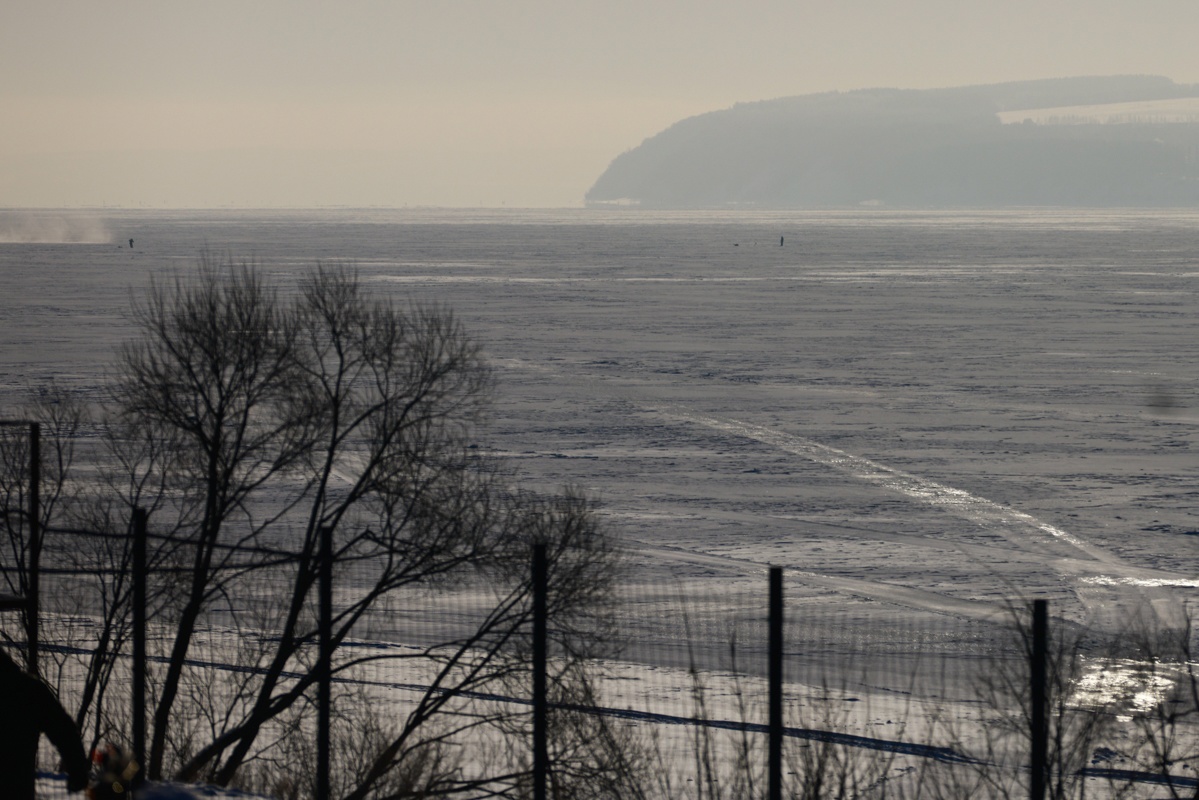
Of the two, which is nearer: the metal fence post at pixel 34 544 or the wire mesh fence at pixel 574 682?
the metal fence post at pixel 34 544

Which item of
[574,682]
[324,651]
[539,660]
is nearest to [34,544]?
[324,651]

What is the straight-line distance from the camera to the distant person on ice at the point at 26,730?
5.30 meters

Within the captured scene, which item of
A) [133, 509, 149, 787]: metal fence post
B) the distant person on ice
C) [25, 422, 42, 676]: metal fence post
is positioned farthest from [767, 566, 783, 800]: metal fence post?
[25, 422, 42, 676]: metal fence post

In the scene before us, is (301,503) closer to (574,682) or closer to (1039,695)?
(574,682)

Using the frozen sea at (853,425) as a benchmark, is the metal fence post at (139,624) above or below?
above

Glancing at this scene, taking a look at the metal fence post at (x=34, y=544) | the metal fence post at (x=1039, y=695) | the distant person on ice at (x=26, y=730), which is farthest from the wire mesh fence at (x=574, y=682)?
the distant person on ice at (x=26, y=730)

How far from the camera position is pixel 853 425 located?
35.8m

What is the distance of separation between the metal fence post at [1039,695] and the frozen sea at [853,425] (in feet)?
16.3

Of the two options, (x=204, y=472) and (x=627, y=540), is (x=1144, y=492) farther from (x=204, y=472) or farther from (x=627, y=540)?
(x=204, y=472)

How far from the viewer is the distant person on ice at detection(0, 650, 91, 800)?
530 centimetres

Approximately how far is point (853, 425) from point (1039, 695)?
2887 cm

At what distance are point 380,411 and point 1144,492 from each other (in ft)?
46.5

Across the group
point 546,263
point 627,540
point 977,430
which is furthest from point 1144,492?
point 546,263

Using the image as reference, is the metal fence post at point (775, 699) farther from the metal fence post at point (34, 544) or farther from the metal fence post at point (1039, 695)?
the metal fence post at point (34, 544)
